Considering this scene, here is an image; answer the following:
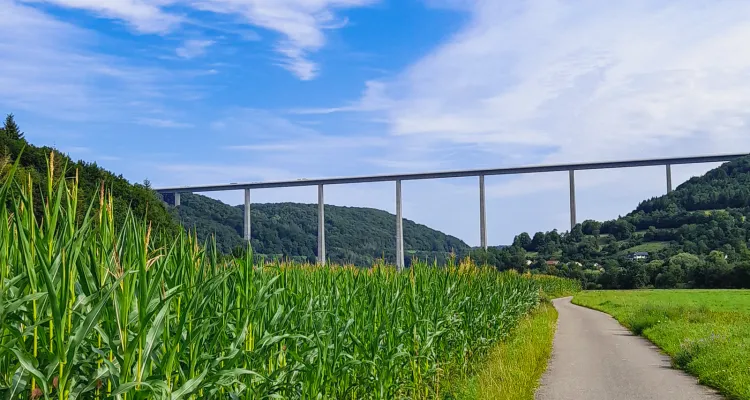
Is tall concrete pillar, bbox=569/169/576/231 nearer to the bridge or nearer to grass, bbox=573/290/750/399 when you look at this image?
the bridge

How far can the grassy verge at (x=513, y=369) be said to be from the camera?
875 centimetres

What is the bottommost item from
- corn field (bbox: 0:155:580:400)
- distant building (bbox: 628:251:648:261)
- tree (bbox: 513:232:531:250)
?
distant building (bbox: 628:251:648:261)

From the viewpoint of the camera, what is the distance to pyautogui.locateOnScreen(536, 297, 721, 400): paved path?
10141mm

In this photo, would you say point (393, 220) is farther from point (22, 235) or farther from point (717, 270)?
A: point (22, 235)

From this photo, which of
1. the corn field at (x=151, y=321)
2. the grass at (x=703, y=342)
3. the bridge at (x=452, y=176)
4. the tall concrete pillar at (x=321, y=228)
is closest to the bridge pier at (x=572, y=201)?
the bridge at (x=452, y=176)

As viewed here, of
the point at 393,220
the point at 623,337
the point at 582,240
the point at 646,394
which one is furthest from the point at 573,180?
the point at 646,394

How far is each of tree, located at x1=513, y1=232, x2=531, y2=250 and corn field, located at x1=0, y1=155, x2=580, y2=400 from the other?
91.7 m

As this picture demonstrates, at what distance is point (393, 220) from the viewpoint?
78812mm

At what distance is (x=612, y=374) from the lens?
39.8 ft

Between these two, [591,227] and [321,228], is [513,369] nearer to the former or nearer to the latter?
[321,228]

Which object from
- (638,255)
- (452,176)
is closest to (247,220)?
(452,176)

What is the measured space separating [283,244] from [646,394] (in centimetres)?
6494

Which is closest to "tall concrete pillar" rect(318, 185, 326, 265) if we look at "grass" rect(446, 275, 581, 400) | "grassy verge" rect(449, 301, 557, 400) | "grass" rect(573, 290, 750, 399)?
"grass" rect(573, 290, 750, 399)

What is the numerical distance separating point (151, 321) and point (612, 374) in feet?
34.0
